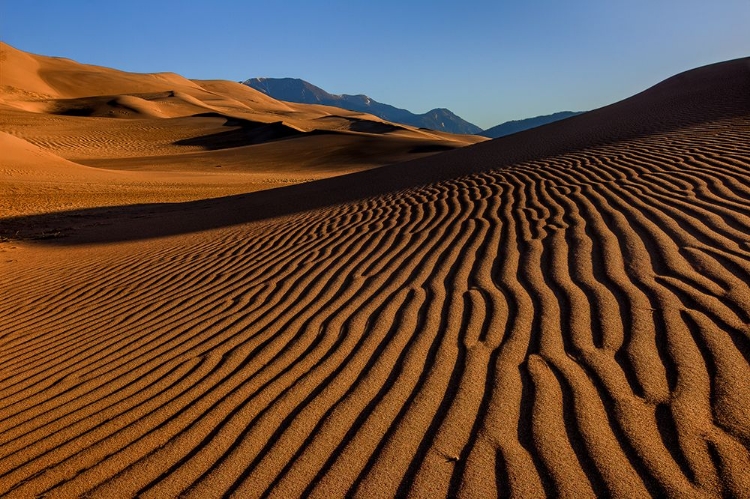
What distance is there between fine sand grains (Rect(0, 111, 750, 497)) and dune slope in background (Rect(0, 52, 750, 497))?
0.01 meters

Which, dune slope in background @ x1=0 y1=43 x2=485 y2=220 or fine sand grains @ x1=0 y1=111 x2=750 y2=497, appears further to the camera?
dune slope in background @ x1=0 y1=43 x2=485 y2=220

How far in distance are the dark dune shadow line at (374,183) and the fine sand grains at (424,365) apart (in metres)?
4.40

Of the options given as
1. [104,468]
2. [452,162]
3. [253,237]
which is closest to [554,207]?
[253,237]

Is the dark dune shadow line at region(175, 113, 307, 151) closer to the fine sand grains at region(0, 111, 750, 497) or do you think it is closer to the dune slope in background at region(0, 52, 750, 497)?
the dune slope in background at region(0, 52, 750, 497)

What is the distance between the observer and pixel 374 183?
12.1 m

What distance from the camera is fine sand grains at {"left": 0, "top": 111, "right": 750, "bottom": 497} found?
229cm

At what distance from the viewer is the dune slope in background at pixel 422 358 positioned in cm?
230

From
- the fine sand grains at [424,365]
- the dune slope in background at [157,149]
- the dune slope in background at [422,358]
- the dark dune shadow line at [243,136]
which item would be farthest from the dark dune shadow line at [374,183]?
the dark dune shadow line at [243,136]

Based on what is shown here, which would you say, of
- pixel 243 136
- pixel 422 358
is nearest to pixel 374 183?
pixel 422 358

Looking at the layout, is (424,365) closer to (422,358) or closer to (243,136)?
(422,358)

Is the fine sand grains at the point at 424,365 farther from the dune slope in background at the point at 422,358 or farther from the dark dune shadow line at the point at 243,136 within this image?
the dark dune shadow line at the point at 243,136

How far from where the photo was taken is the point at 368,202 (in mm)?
9250

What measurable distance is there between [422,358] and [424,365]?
0.29 ft

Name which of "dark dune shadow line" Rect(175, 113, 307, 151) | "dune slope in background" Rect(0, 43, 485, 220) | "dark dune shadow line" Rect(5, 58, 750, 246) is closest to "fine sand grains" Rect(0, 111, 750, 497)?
"dark dune shadow line" Rect(5, 58, 750, 246)
